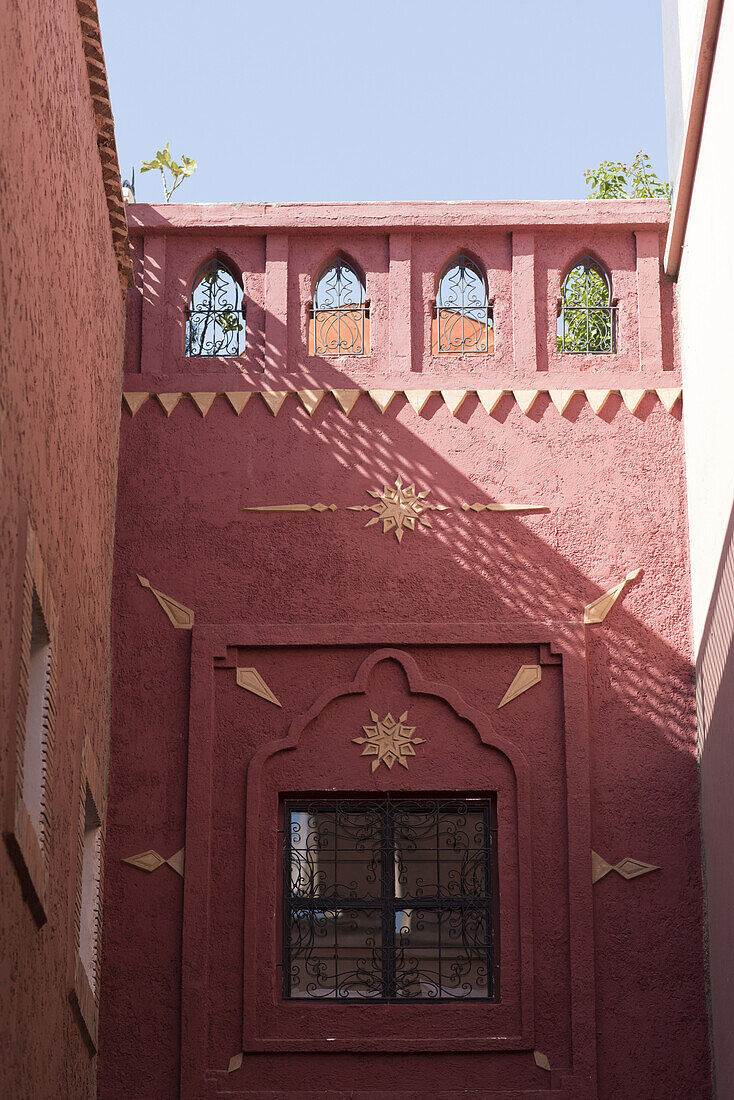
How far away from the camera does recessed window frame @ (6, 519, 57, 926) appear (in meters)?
6.22

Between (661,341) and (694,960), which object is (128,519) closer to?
(661,341)

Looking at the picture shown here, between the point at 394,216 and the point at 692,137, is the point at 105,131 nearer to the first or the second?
the point at 394,216

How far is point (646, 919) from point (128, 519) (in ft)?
11.6

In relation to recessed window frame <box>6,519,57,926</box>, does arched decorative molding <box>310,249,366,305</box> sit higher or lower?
higher

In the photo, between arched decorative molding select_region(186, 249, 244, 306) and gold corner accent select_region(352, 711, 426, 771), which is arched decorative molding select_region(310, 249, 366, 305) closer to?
arched decorative molding select_region(186, 249, 244, 306)

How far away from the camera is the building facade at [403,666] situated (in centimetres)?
855

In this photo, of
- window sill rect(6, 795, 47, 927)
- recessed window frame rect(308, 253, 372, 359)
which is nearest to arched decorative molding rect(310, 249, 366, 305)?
recessed window frame rect(308, 253, 372, 359)

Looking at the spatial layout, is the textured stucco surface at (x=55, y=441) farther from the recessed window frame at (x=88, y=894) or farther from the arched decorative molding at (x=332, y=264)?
the arched decorative molding at (x=332, y=264)

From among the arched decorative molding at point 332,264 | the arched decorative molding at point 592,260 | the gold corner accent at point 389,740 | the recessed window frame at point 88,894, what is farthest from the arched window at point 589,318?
the recessed window frame at point 88,894

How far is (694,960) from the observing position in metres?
8.58

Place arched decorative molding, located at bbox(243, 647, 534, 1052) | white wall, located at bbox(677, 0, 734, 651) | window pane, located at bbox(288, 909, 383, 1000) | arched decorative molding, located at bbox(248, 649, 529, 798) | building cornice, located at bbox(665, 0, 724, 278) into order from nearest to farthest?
white wall, located at bbox(677, 0, 734, 651) → building cornice, located at bbox(665, 0, 724, 278) → arched decorative molding, located at bbox(243, 647, 534, 1052) → window pane, located at bbox(288, 909, 383, 1000) → arched decorative molding, located at bbox(248, 649, 529, 798)

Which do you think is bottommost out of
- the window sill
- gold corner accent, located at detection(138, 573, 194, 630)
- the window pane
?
the window pane

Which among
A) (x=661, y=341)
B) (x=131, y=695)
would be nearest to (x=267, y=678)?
(x=131, y=695)

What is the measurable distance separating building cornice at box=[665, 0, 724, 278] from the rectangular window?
3.29 m
